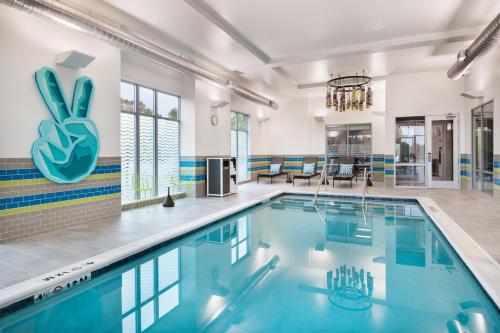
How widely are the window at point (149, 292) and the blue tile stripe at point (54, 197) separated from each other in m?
1.98

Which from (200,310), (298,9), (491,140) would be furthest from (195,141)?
(491,140)

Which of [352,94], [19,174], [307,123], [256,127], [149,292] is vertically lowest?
[149,292]

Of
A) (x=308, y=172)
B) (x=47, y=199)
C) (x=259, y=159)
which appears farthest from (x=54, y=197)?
(x=259, y=159)

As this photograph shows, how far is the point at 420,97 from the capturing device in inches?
359

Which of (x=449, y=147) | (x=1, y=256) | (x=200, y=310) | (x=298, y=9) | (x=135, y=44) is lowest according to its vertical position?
(x=200, y=310)

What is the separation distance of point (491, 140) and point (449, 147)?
6.08 ft

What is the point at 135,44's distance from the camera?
191 inches

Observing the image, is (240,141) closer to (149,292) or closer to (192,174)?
(192,174)

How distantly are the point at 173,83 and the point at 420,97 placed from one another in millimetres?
6756

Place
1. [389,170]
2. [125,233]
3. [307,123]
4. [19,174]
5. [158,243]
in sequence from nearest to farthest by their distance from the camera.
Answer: [158,243], [19,174], [125,233], [389,170], [307,123]

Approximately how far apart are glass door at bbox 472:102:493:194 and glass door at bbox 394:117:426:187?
4.13 feet

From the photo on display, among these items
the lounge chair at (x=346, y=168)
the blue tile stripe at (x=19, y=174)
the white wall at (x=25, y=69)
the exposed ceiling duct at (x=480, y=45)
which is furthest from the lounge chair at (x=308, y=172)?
the blue tile stripe at (x=19, y=174)

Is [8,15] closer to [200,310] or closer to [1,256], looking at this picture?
[1,256]

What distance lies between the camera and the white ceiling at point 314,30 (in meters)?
4.88
